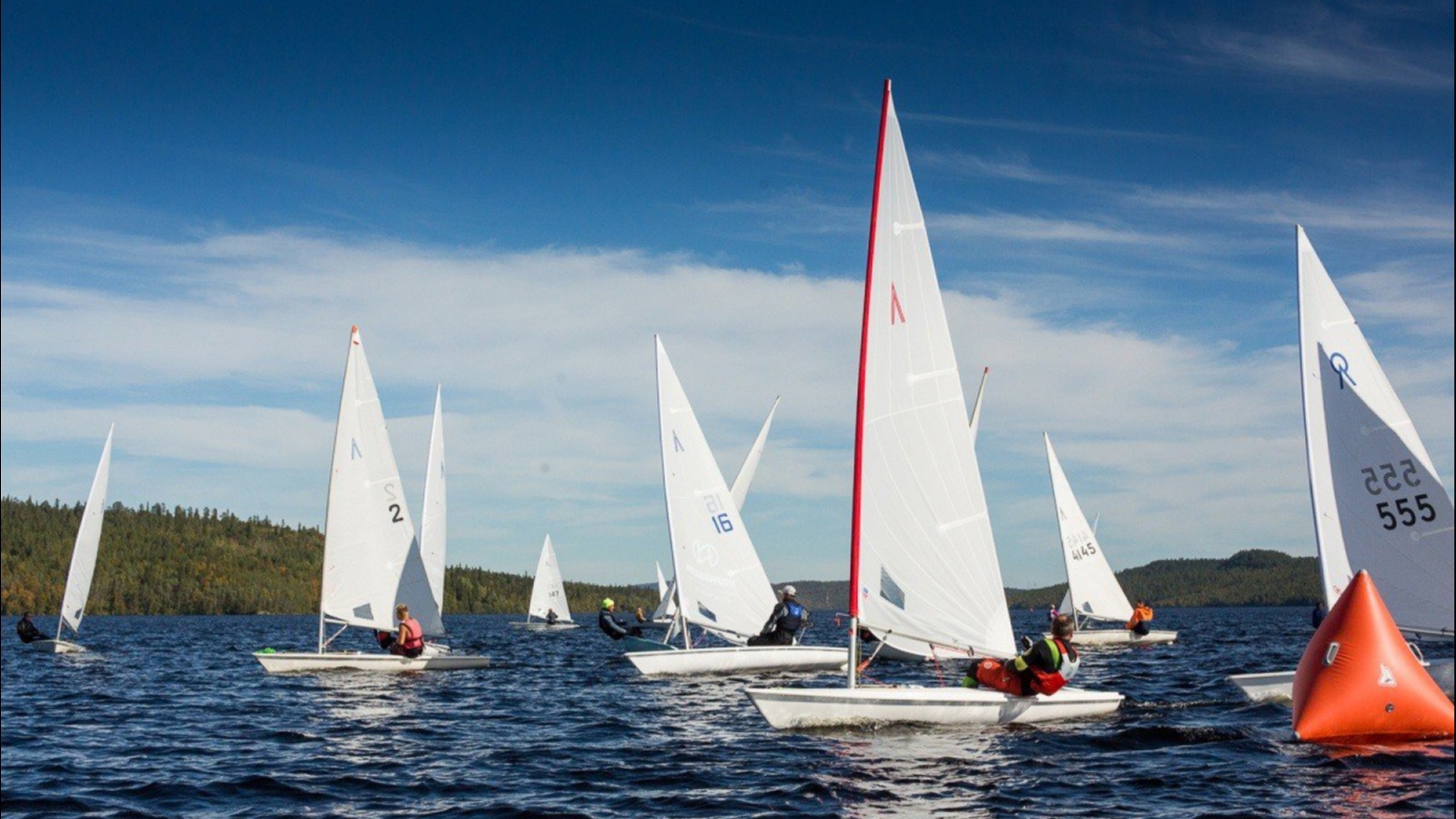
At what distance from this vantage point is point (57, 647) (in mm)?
45812

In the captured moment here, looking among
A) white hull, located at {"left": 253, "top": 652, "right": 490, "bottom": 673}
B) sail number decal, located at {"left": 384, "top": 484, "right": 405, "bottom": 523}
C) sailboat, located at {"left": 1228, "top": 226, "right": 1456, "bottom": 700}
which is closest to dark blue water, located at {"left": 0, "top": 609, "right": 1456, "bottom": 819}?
sailboat, located at {"left": 1228, "top": 226, "right": 1456, "bottom": 700}

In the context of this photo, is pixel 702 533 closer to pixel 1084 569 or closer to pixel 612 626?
pixel 612 626

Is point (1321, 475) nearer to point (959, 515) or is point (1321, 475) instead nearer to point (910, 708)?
point (959, 515)

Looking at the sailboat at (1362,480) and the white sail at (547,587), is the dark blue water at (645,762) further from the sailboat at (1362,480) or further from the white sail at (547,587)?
the white sail at (547,587)

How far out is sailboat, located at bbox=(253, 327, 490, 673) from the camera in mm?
32344

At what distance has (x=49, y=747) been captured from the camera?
60.4 feet

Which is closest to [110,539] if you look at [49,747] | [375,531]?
[375,531]

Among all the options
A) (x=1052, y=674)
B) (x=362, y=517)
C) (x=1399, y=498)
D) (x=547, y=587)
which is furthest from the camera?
(x=547, y=587)

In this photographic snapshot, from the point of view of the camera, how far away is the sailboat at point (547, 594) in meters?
83.5

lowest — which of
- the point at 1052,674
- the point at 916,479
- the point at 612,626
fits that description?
the point at 1052,674

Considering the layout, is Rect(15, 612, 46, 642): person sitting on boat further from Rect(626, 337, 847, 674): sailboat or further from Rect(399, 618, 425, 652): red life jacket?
Rect(626, 337, 847, 674): sailboat

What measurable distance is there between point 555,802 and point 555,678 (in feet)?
61.2

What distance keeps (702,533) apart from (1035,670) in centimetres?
1487

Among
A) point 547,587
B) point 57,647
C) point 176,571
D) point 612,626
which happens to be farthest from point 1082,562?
point 176,571
